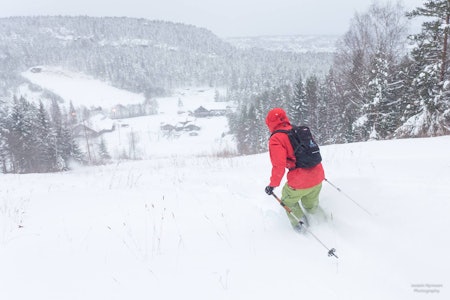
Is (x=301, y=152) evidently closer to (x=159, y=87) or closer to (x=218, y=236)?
(x=218, y=236)

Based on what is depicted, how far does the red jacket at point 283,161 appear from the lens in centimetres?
371

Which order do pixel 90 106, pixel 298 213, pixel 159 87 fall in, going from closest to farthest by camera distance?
pixel 298 213 → pixel 90 106 → pixel 159 87

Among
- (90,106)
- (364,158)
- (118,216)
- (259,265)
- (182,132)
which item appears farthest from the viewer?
(90,106)

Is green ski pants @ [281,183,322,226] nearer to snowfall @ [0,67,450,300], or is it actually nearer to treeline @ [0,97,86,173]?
snowfall @ [0,67,450,300]

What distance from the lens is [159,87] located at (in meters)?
164

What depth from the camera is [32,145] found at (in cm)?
3438

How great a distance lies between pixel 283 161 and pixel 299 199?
71 cm

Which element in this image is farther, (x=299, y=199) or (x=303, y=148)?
(x=299, y=199)

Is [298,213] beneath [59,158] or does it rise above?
above

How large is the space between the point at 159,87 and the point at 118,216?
167336 mm

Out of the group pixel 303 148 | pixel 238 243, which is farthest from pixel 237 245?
pixel 303 148

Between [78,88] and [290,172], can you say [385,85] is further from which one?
[78,88]

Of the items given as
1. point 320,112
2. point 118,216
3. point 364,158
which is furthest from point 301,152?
point 320,112

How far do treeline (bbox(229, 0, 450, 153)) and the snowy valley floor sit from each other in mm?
9106
